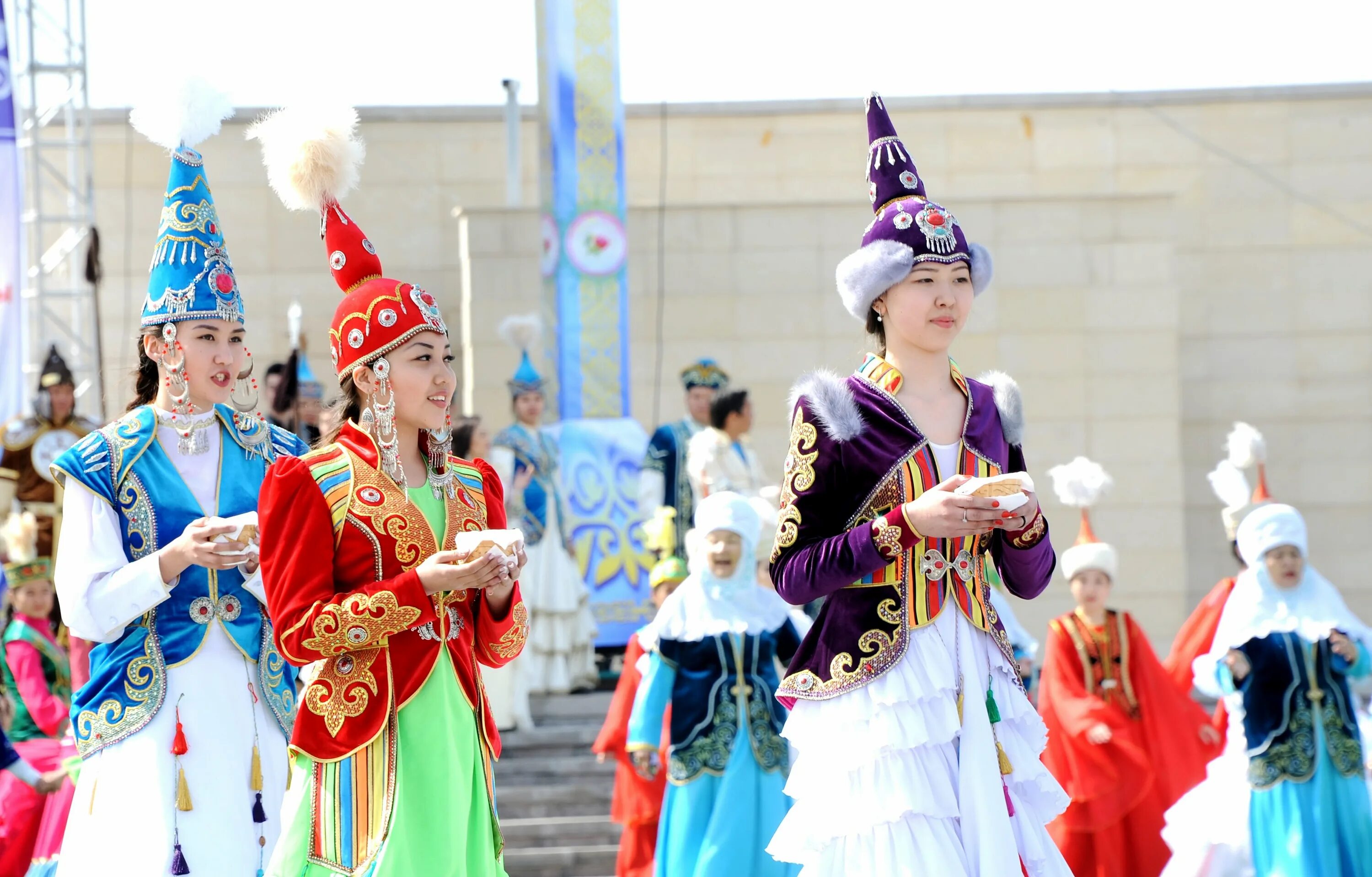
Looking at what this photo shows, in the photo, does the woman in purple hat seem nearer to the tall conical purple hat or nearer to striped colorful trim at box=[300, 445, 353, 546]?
the tall conical purple hat

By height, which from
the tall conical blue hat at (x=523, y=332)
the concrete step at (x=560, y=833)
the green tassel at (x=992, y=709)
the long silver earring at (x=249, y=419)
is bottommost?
the concrete step at (x=560, y=833)

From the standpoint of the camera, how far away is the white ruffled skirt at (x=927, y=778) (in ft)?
11.5

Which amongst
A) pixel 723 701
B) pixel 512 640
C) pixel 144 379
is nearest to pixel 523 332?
pixel 723 701

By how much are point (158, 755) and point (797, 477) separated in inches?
64.2

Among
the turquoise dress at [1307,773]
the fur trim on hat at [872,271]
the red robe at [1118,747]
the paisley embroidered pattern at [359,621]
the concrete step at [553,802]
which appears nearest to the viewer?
the paisley embroidered pattern at [359,621]

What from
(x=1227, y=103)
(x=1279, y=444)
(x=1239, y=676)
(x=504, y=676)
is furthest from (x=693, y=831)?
(x=1227, y=103)

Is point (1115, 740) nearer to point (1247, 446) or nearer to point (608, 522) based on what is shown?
point (1247, 446)

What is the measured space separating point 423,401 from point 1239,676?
4.89 m

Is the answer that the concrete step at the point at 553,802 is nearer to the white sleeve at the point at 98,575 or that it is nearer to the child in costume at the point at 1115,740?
the child in costume at the point at 1115,740

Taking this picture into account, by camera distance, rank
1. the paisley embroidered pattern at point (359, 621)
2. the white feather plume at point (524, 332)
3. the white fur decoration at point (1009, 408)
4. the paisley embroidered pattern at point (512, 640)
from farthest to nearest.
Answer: the white feather plume at point (524, 332), the white fur decoration at point (1009, 408), the paisley embroidered pattern at point (512, 640), the paisley embroidered pattern at point (359, 621)

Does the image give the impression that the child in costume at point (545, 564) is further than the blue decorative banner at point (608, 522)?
No

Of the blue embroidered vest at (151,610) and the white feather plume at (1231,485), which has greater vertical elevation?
the white feather plume at (1231,485)

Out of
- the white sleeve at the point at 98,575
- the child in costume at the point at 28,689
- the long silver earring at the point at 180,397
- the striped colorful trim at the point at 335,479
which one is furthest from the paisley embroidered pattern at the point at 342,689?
the child in costume at the point at 28,689

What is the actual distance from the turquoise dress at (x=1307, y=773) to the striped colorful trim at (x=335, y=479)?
5.00 meters
